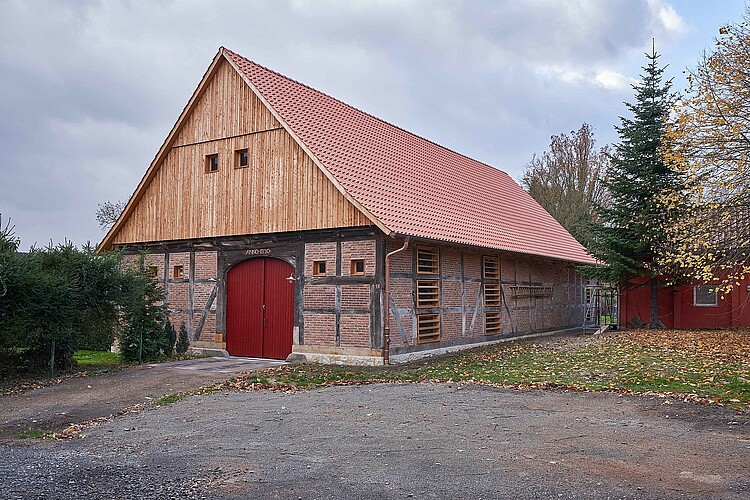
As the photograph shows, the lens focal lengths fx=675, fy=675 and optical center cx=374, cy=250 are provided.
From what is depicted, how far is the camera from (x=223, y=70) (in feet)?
53.5

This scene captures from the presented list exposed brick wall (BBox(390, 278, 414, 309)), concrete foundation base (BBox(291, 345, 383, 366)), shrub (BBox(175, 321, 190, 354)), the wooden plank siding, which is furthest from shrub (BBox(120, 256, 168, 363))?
exposed brick wall (BBox(390, 278, 414, 309))

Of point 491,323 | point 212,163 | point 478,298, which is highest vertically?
point 212,163

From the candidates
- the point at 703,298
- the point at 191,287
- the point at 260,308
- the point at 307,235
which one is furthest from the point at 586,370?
the point at 703,298

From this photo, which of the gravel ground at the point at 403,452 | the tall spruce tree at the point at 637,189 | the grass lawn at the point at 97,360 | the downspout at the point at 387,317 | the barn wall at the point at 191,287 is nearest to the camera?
the gravel ground at the point at 403,452

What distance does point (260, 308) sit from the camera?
51.3ft

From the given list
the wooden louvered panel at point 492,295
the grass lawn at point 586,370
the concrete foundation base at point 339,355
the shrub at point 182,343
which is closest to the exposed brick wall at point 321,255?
the concrete foundation base at point 339,355

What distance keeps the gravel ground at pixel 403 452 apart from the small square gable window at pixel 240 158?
754 centimetres

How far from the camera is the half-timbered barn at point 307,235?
46.2 feet

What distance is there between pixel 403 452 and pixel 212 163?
11.6 m

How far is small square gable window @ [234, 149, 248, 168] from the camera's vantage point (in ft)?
52.4

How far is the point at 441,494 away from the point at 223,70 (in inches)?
526

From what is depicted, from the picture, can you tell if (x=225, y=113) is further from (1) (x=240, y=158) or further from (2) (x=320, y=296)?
(2) (x=320, y=296)

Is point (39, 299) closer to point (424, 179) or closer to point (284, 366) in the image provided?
point (284, 366)

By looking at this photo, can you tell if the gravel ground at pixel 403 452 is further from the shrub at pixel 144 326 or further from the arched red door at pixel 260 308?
the shrub at pixel 144 326
